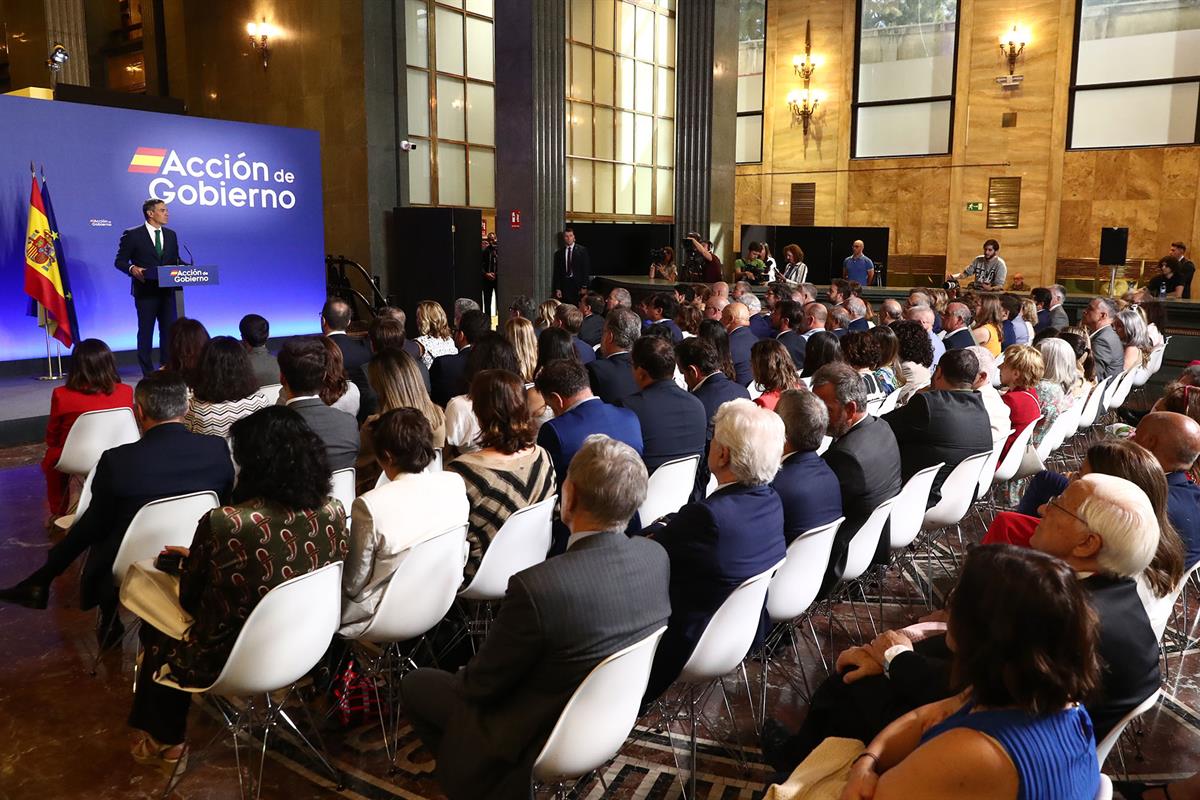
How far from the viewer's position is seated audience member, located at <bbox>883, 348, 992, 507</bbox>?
4.09 metres

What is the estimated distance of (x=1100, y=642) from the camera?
1.97 m

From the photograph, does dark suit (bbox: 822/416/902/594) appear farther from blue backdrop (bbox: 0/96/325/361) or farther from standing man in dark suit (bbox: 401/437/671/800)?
blue backdrop (bbox: 0/96/325/361)

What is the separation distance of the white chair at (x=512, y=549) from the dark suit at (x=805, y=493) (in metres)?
0.78

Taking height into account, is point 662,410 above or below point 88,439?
above

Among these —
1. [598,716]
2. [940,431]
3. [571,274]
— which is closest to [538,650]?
[598,716]

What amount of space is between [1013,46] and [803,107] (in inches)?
143

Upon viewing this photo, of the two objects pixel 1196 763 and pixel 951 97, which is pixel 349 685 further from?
pixel 951 97

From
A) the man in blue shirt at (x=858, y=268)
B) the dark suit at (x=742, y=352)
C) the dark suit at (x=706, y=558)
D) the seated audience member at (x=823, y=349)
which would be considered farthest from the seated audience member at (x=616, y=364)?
the man in blue shirt at (x=858, y=268)

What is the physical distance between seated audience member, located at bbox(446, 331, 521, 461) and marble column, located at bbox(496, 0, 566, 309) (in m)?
7.33

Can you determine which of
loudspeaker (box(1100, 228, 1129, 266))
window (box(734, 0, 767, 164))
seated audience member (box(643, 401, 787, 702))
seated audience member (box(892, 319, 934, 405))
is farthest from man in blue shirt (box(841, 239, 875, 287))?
seated audience member (box(643, 401, 787, 702))

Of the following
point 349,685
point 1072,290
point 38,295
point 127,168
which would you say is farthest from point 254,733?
point 1072,290

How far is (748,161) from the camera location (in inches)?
719

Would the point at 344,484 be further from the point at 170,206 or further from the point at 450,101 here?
the point at 450,101

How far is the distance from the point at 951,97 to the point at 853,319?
9.77m
